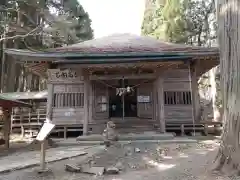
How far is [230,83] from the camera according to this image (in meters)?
5.96

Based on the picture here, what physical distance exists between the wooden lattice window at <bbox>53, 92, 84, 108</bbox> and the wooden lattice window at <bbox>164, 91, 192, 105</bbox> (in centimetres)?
414

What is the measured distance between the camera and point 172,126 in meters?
12.8

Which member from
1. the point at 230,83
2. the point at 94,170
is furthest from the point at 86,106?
the point at 230,83

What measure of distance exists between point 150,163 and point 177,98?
6015 mm

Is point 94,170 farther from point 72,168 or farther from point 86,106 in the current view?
point 86,106

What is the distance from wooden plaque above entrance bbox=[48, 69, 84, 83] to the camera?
13078mm

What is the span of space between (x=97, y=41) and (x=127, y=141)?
22.0ft

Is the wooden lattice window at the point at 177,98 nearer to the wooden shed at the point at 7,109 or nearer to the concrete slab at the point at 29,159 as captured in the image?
the concrete slab at the point at 29,159

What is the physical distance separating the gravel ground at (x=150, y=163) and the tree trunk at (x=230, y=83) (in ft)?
1.62

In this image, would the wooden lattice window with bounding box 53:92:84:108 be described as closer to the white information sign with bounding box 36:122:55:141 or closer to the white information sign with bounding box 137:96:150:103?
the white information sign with bounding box 137:96:150:103

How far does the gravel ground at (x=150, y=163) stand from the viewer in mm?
6242

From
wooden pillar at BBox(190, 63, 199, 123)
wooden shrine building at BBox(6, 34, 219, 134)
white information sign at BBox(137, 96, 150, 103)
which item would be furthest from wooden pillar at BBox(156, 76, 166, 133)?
wooden pillar at BBox(190, 63, 199, 123)

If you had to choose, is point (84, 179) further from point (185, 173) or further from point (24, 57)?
point (24, 57)

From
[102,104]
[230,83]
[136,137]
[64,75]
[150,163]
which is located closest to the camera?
[230,83]
